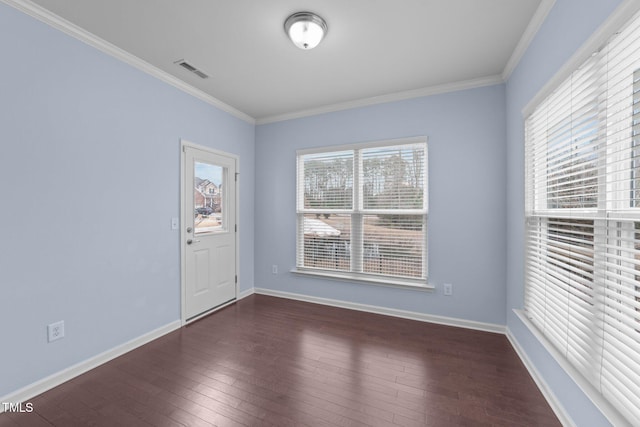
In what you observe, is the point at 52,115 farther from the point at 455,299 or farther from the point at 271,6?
the point at 455,299

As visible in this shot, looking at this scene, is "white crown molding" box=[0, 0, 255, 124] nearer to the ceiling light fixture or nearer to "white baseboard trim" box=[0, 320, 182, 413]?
the ceiling light fixture

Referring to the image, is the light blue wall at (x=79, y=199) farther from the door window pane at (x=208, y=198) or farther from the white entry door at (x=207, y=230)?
the door window pane at (x=208, y=198)

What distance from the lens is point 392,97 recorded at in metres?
3.45

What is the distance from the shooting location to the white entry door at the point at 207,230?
3283mm

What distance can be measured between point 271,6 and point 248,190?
2.71 meters

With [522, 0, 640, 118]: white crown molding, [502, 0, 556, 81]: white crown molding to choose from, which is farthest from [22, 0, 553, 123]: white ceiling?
[522, 0, 640, 118]: white crown molding

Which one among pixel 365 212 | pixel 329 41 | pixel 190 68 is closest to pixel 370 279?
pixel 365 212

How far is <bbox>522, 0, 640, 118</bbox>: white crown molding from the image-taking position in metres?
1.15

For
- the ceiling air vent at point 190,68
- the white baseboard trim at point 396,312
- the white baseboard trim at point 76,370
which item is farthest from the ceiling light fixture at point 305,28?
the white baseboard trim at point 76,370

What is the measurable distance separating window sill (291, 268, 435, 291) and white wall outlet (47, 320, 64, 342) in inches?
100

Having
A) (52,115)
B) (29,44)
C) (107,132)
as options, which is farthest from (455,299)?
(29,44)

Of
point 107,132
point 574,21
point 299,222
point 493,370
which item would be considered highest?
point 574,21

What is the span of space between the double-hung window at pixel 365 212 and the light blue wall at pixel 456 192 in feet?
0.47

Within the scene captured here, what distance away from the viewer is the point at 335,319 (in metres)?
3.38
